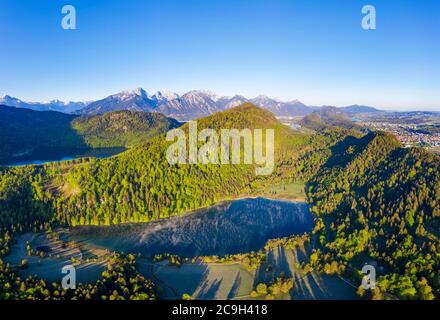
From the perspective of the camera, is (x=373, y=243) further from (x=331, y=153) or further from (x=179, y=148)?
(x=331, y=153)

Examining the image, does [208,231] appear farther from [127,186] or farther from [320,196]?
[320,196]

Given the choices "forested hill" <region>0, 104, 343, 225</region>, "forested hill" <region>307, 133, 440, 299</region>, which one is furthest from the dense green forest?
"forested hill" <region>0, 104, 343, 225</region>

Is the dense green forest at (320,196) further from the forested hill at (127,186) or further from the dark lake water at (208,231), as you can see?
the dark lake water at (208,231)

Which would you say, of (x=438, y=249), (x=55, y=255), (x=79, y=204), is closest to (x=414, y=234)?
(x=438, y=249)

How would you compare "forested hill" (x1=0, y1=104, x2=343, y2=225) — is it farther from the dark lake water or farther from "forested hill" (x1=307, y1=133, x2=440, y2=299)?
"forested hill" (x1=307, y1=133, x2=440, y2=299)

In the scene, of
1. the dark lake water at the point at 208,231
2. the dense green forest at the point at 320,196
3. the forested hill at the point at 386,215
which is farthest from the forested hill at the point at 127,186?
the forested hill at the point at 386,215

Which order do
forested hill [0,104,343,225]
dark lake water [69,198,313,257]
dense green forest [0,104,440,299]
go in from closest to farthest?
dense green forest [0,104,440,299]
dark lake water [69,198,313,257]
forested hill [0,104,343,225]
